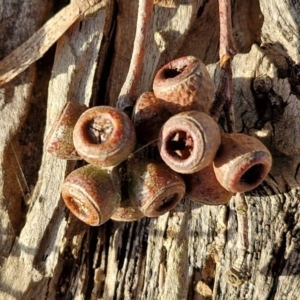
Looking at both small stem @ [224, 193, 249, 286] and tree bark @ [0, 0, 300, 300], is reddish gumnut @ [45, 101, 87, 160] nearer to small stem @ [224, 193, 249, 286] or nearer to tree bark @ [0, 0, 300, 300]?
tree bark @ [0, 0, 300, 300]

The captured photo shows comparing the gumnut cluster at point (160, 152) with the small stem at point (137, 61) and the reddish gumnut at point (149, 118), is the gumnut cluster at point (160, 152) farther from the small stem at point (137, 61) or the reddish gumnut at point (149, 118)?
the small stem at point (137, 61)

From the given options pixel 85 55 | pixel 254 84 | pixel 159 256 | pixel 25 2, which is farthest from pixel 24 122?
pixel 254 84

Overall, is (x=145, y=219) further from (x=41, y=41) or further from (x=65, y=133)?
(x=41, y=41)

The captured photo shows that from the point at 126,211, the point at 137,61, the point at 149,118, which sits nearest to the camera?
the point at 149,118

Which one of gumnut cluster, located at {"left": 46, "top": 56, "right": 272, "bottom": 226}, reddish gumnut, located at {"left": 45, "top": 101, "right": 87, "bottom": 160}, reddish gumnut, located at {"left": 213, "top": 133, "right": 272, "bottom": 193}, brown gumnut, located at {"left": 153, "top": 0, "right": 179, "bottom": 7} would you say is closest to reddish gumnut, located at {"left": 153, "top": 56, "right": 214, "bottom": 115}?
gumnut cluster, located at {"left": 46, "top": 56, "right": 272, "bottom": 226}

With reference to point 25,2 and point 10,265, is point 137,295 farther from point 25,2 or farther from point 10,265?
point 25,2

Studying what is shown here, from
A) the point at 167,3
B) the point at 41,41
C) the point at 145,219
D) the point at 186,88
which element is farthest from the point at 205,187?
the point at 41,41

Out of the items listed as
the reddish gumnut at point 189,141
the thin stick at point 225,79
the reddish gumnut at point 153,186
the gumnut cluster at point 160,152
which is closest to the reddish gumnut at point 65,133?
the gumnut cluster at point 160,152
